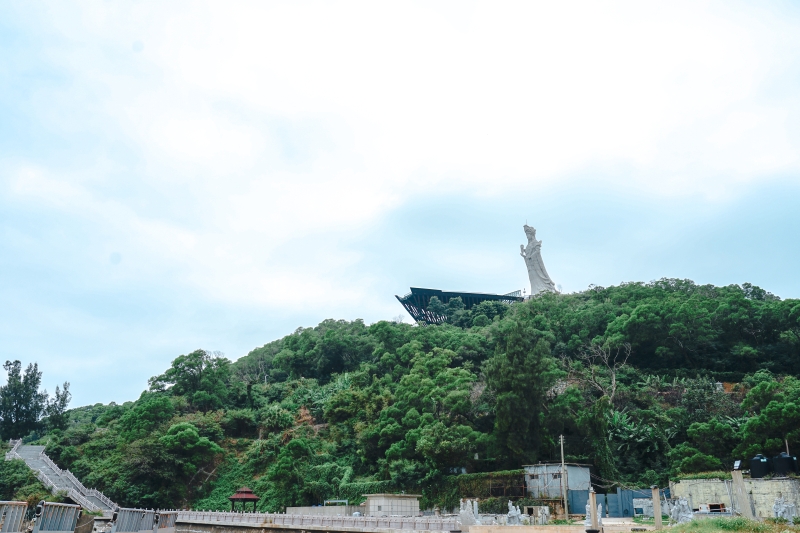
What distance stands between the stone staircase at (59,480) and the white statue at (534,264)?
4991 centimetres

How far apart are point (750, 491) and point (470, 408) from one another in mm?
16255

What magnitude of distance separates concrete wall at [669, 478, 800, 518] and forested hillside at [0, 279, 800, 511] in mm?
3563

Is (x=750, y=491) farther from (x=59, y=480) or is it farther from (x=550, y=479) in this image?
(x=59, y=480)

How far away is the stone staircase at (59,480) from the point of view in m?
36.6

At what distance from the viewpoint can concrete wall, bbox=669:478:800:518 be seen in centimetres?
2098

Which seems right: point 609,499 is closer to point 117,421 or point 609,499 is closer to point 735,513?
point 735,513

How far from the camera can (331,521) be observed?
26.0 meters

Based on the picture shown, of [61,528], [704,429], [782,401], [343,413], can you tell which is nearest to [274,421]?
[343,413]

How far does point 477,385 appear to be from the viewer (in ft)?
136

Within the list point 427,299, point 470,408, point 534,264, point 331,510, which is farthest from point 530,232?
point 331,510

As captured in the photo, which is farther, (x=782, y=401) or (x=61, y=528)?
(x=782, y=401)

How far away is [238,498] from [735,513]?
2455cm

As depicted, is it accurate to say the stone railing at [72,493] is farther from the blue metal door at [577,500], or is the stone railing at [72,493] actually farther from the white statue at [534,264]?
the white statue at [534,264]

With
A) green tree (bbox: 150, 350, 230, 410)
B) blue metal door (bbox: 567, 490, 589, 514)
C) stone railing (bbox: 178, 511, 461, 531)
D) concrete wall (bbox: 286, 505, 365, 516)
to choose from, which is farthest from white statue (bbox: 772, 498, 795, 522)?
green tree (bbox: 150, 350, 230, 410)
